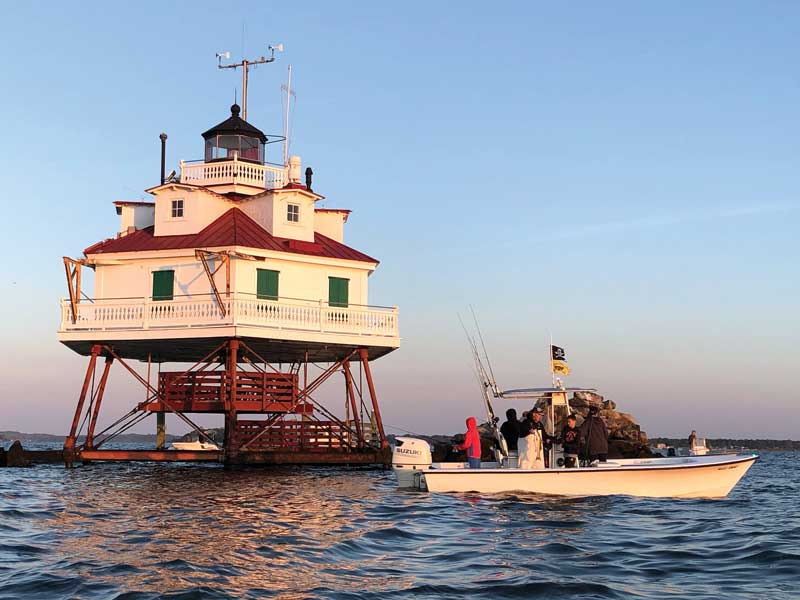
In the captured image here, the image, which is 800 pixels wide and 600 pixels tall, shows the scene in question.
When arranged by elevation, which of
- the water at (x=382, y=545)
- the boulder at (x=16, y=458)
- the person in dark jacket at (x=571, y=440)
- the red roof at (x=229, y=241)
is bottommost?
the water at (x=382, y=545)

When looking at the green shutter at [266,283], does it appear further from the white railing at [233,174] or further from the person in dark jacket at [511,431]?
the person in dark jacket at [511,431]

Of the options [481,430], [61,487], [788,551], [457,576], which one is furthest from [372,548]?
[481,430]

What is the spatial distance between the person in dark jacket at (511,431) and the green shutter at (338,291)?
14.3 metres

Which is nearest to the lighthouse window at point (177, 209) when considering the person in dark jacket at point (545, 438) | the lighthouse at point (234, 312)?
the lighthouse at point (234, 312)

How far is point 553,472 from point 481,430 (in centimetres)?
3150

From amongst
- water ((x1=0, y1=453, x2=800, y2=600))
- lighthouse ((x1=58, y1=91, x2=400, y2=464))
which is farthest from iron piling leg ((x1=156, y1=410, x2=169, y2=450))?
water ((x1=0, y1=453, x2=800, y2=600))

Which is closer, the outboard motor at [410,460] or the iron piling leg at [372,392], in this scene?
the outboard motor at [410,460]

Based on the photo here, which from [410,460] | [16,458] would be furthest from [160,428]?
[410,460]

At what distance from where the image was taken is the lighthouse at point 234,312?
32.2 meters

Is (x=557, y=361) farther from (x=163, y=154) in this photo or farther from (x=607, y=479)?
(x=163, y=154)

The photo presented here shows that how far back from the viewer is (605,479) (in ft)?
68.5

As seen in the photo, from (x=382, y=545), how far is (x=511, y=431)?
8370mm

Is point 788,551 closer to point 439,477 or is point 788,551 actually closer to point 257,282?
point 439,477

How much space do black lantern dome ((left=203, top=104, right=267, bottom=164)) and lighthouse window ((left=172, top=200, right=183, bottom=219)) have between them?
13.8 feet
